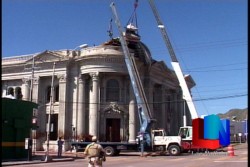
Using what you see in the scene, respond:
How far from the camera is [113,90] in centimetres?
5266

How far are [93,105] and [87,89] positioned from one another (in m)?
3.01

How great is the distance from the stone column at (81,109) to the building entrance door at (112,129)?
3.22 metres

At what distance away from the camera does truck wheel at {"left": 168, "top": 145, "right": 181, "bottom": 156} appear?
37781mm

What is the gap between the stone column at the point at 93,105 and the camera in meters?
49.9

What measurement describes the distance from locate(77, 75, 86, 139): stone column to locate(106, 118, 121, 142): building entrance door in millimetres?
3218

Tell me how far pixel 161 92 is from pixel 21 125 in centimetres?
3265

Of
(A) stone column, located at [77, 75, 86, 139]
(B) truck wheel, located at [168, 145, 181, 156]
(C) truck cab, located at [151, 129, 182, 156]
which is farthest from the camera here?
(A) stone column, located at [77, 75, 86, 139]

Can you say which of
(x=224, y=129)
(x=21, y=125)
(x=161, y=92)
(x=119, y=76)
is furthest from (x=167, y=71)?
(x=224, y=129)

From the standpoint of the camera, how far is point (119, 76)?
52562 millimetres

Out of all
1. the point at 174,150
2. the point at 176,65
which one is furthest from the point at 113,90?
the point at 176,65

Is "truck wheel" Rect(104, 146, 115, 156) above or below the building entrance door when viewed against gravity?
below

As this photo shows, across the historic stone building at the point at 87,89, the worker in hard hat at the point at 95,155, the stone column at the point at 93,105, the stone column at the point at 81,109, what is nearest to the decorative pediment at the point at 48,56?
the historic stone building at the point at 87,89

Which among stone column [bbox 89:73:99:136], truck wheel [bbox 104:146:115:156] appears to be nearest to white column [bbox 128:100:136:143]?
stone column [bbox 89:73:99:136]

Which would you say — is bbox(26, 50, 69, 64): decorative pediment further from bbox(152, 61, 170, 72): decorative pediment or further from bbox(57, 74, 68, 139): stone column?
bbox(152, 61, 170, 72): decorative pediment
